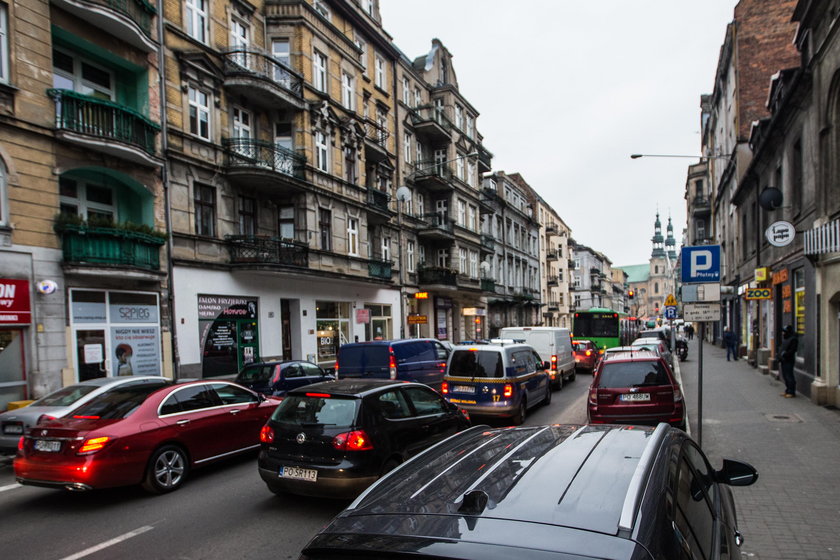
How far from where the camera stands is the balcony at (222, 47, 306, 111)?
61.8ft

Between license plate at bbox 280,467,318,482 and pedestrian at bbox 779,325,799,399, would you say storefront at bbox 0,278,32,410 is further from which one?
pedestrian at bbox 779,325,799,399

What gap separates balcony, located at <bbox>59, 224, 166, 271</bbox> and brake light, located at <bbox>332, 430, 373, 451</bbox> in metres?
10.8

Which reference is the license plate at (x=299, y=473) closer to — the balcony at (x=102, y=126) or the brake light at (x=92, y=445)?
the brake light at (x=92, y=445)

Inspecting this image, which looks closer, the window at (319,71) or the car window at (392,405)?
the car window at (392,405)

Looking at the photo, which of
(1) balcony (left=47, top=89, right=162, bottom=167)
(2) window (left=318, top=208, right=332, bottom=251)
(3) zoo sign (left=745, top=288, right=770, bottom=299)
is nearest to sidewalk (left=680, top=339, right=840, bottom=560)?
(3) zoo sign (left=745, top=288, right=770, bottom=299)

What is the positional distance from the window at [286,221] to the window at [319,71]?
5.63 m

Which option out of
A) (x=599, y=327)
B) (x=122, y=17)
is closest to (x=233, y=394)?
(x=122, y=17)

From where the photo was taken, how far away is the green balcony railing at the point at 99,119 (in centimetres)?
1365

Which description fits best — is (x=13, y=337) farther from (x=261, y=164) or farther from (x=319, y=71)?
(x=319, y=71)

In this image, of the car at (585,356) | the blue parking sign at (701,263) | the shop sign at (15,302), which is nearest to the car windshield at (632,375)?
the blue parking sign at (701,263)

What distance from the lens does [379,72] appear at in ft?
95.8

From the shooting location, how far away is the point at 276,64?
20375mm

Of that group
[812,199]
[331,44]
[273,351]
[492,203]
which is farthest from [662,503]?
[492,203]

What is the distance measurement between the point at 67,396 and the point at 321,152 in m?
16.4
